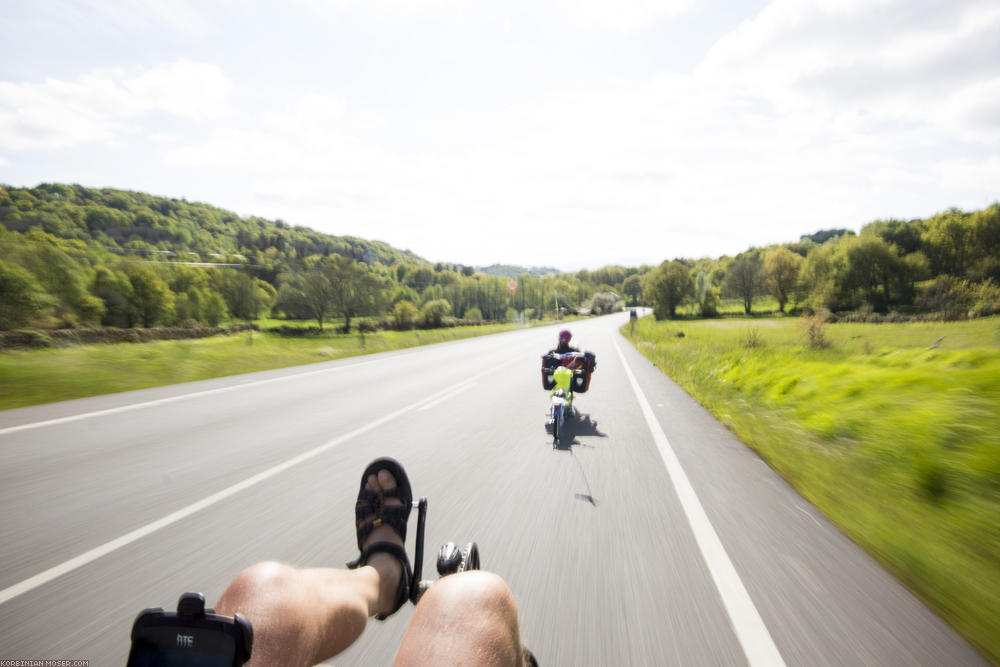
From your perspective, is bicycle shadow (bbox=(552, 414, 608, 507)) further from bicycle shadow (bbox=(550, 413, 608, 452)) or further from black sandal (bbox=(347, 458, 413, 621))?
black sandal (bbox=(347, 458, 413, 621))

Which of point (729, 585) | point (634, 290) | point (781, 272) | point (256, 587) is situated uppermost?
point (634, 290)

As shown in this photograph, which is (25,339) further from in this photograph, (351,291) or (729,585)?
(351,291)

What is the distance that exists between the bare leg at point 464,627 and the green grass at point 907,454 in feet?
7.50

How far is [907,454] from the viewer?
402cm

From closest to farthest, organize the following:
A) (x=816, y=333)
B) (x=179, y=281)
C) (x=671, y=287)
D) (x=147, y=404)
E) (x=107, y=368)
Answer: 1. (x=147, y=404)
2. (x=107, y=368)
3. (x=816, y=333)
4. (x=179, y=281)
5. (x=671, y=287)

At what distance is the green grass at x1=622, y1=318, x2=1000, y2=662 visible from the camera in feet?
8.18

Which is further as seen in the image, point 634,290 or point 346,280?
point 634,290

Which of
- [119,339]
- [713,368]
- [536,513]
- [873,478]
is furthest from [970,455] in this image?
[119,339]

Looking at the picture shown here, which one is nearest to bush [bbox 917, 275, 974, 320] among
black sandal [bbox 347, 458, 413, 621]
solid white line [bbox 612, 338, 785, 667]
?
solid white line [bbox 612, 338, 785, 667]

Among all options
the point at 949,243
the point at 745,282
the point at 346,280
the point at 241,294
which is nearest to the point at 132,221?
the point at 241,294

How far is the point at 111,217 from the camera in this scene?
113875 millimetres

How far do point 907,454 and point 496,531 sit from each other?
414 cm

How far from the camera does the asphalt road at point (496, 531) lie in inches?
78.8

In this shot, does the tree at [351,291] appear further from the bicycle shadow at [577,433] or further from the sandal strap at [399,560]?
the sandal strap at [399,560]
